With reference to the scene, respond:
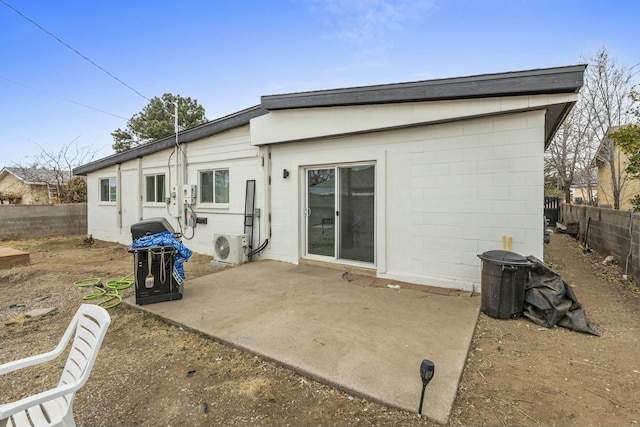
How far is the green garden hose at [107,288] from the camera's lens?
4.24m

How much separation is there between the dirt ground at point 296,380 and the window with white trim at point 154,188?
540cm

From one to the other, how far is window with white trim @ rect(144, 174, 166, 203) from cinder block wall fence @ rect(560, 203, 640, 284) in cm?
1073

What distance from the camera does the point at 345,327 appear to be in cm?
317

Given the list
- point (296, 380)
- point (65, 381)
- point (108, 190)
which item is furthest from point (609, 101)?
point (108, 190)

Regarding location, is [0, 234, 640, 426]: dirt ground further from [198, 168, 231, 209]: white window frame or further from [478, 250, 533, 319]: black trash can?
[198, 168, 231, 209]: white window frame

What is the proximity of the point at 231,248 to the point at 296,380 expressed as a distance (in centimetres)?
448

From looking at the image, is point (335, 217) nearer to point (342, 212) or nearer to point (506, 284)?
point (342, 212)

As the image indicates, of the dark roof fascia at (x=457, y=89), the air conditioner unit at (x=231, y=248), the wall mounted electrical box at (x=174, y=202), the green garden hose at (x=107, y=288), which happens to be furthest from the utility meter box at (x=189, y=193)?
the dark roof fascia at (x=457, y=89)

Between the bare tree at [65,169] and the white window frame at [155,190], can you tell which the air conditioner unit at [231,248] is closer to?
the white window frame at [155,190]

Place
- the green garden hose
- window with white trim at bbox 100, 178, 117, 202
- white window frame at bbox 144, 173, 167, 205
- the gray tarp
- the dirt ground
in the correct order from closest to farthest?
the dirt ground < the gray tarp < the green garden hose < white window frame at bbox 144, 173, 167, 205 < window with white trim at bbox 100, 178, 117, 202

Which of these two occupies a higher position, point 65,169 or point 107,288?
point 65,169

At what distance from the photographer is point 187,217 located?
8.18 m

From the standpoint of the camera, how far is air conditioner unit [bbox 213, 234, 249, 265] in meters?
6.41

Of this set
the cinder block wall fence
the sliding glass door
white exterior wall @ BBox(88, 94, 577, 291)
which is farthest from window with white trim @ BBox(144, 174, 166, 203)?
the cinder block wall fence
